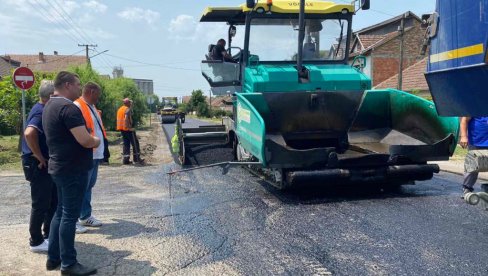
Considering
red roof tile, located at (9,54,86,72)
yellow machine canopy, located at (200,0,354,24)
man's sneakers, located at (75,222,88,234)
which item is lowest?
man's sneakers, located at (75,222,88,234)

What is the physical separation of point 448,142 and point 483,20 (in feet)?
10.9

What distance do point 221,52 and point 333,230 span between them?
183 inches

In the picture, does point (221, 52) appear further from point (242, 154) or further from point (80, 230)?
point (80, 230)

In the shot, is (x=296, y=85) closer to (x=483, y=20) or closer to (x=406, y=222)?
(x=406, y=222)

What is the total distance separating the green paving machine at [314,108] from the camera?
626 cm

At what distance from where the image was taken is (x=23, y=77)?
12430 mm

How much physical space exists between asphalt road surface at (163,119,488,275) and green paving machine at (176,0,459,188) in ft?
1.31

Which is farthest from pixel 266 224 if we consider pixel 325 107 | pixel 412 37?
pixel 412 37

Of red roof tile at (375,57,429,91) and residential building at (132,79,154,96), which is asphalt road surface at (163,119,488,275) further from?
residential building at (132,79,154,96)

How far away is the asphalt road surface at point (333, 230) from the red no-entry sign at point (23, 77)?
7.22 metres

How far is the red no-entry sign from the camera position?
484 inches

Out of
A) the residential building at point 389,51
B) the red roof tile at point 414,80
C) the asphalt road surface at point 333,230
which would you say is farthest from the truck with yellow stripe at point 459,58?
the residential building at point 389,51

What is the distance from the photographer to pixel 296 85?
24.6ft

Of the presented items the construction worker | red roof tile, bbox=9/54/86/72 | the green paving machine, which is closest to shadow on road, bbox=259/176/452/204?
the green paving machine
